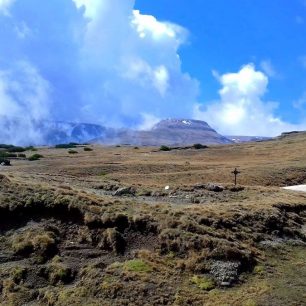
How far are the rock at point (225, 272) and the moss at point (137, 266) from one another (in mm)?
2728

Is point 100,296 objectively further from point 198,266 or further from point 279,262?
point 279,262

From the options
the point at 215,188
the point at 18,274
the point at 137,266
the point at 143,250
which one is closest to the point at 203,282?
the point at 137,266

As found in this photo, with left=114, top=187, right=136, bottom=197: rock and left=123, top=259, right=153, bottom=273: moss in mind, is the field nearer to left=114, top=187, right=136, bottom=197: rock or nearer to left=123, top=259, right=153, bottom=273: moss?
left=123, top=259, right=153, bottom=273: moss

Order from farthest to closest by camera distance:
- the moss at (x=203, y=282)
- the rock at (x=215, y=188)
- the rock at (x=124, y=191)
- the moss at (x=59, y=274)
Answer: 1. the rock at (x=215, y=188)
2. the rock at (x=124, y=191)
3. the moss at (x=59, y=274)
4. the moss at (x=203, y=282)

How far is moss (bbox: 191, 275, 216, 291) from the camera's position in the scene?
70.2 feet

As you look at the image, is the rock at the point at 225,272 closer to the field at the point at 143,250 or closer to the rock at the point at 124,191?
the field at the point at 143,250

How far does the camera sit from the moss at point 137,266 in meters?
22.4

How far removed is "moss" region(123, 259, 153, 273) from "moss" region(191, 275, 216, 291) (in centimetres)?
192


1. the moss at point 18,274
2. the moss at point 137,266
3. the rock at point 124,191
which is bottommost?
the moss at point 18,274

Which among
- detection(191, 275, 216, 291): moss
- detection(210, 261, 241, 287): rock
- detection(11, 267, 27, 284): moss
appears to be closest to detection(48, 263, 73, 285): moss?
detection(11, 267, 27, 284): moss

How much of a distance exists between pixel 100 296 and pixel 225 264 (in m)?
5.74

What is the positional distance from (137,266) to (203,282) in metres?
2.95

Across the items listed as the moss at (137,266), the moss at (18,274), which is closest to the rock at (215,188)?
the moss at (137,266)

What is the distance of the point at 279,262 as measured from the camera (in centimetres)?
2441
